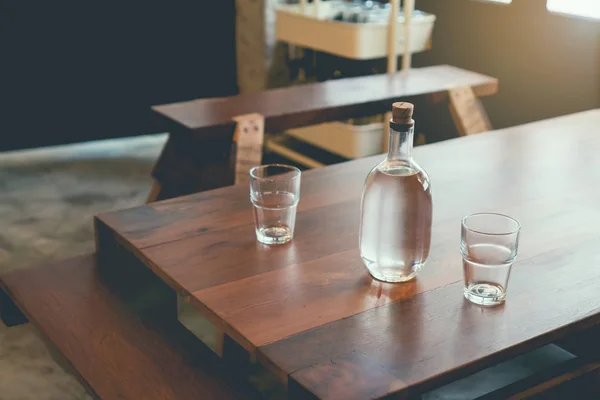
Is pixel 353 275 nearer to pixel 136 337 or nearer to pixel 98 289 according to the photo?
pixel 136 337

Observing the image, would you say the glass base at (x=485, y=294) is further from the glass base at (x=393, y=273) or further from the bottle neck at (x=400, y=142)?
the bottle neck at (x=400, y=142)

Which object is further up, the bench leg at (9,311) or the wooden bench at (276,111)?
the wooden bench at (276,111)

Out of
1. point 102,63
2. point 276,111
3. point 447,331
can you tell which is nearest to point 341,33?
point 276,111

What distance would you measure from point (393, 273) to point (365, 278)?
0.05 metres

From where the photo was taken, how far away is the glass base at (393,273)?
136 centimetres

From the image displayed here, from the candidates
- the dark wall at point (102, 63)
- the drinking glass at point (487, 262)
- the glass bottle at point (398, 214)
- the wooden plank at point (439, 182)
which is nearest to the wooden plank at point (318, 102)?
the wooden plank at point (439, 182)

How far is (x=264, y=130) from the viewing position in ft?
8.11

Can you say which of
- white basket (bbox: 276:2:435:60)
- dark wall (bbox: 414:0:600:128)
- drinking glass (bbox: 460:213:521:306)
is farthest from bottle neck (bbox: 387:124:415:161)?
white basket (bbox: 276:2:435:60)

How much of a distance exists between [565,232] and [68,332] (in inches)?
37.8

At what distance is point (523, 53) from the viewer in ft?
10.2

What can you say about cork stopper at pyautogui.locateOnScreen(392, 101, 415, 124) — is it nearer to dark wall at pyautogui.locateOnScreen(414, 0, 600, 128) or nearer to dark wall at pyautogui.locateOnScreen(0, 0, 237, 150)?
dark wall at pyautogui.locateOnScreen(414, 0, 600, 128)

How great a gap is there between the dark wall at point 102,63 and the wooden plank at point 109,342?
2256mm

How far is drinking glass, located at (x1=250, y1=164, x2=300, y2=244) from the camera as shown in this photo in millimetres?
1515

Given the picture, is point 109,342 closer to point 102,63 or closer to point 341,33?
point 341,33
